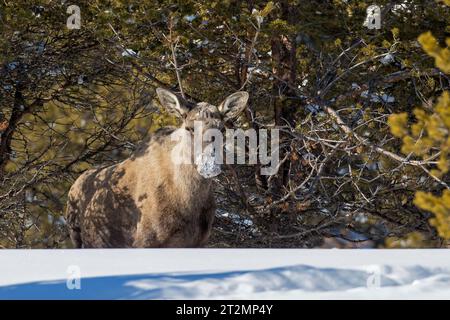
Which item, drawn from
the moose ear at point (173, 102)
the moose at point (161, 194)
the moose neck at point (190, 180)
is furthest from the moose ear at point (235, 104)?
the moose neck at point (190, 180)

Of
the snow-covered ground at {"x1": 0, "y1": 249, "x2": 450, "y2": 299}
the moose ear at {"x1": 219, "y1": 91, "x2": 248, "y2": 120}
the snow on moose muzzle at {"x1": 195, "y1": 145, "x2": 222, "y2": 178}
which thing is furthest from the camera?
the moose ear at {"x1": 219, "y1": 91, "x2": 248, "y2": 120}

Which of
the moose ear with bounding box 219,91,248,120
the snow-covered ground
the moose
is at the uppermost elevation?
the moose ear with bounding box 219,91,248,120

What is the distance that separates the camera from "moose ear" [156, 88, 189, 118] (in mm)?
11305

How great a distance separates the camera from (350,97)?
1471cm

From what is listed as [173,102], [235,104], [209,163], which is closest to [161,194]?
[209,163]

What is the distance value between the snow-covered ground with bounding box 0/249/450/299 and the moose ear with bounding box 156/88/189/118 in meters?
2.00

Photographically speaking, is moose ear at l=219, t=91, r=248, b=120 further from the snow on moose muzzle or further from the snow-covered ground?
the snow-covered ground

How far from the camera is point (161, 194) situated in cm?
1127

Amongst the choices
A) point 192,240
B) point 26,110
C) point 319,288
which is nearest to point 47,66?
point 26,110

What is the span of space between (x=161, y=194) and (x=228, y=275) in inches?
122

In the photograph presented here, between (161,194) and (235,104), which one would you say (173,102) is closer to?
(235,104)

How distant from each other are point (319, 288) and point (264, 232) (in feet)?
21.8

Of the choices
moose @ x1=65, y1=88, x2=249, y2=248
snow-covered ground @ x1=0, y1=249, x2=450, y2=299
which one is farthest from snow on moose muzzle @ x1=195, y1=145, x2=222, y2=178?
snow-covered ground @ x1=0, y1=249, x2=450, y2=299

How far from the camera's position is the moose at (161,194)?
11.0m
